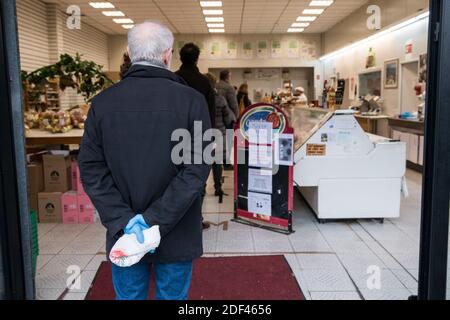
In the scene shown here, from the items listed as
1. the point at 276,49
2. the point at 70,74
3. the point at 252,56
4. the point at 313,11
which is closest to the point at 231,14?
the point at 313,11

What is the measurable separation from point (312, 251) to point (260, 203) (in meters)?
0.86

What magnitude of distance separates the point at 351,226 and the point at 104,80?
348 centimetres

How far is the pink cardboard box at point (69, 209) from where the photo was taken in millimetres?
4719

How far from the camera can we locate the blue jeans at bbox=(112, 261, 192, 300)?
191 centimetres

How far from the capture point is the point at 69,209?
4730mm

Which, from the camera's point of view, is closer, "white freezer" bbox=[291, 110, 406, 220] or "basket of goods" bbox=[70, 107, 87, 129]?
"white freezer" bbox=[291, 110, 406, 220]

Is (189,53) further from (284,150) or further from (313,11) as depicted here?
(313,11)

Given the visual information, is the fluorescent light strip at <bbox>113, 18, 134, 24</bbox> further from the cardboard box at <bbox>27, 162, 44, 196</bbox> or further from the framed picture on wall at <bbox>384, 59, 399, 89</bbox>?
A: the cardboard box at <bbox>27, 162, 44, 196</bbox>

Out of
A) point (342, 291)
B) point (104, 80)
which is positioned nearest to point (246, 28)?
point (104, 80)

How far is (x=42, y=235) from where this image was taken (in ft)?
14.1

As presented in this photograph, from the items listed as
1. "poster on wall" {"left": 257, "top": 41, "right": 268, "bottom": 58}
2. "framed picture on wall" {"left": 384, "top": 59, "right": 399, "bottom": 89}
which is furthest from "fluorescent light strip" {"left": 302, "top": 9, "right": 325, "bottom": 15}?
"poster on wall" {"left": 257, "top": 41, "right": 268, "bottom": 58}

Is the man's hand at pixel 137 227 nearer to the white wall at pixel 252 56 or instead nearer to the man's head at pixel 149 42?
the man's head at pixel 149 42

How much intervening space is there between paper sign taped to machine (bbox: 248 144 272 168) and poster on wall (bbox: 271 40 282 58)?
1179cm

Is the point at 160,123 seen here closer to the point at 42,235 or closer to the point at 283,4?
the point at 42,235
